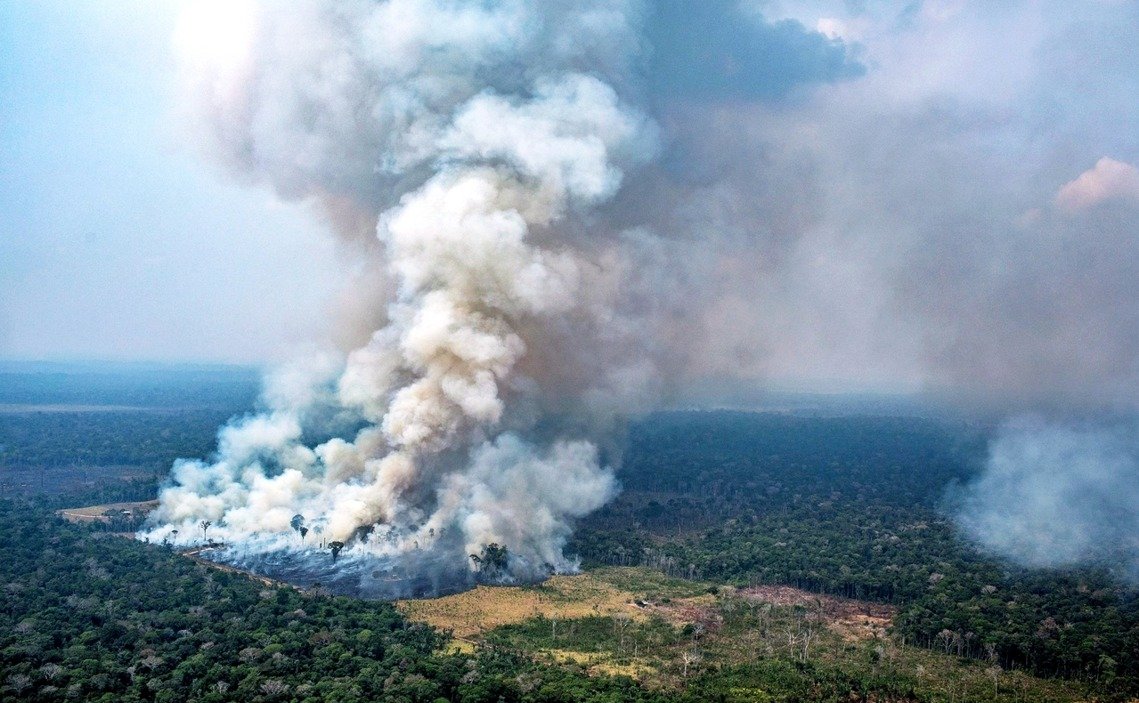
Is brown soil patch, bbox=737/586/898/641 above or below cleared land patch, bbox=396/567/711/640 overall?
below

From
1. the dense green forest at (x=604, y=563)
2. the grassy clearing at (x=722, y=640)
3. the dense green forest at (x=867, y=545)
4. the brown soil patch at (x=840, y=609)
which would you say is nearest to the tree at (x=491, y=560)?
the grassy clearing at (x=722, y=640)

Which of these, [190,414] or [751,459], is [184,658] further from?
[190,414]

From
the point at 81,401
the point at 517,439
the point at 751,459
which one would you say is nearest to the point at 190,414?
the point at 81,401

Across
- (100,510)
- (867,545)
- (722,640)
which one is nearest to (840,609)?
(722,640)

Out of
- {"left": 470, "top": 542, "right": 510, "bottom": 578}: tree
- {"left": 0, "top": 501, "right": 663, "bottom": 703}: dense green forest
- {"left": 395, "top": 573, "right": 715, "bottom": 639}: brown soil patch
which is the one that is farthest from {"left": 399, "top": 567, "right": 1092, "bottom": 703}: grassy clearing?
{"left": 0, "top": 501, "right": 663, "bottom": 703}: dense green forest

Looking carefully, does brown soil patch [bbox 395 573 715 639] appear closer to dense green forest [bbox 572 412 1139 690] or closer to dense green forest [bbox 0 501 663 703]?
dense green forest [bbox 0 501 663 703]

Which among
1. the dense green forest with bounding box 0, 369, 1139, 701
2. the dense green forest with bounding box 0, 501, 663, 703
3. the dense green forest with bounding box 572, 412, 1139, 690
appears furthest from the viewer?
the dense green forest with bounding box 572, 412, 1139, 690

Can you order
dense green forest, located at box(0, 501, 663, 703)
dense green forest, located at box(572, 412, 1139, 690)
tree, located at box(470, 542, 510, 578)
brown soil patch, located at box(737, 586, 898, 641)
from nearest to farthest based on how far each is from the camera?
1. dense green forest, located at box(0, 501, 663, 703)
2. dense green forest, located at box(572, 412, 1139, 690)
3. brown soil patch, located at box(737, 586, 898, 641)
4. tree, located at box(470, 542, 510, 578)
